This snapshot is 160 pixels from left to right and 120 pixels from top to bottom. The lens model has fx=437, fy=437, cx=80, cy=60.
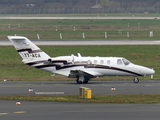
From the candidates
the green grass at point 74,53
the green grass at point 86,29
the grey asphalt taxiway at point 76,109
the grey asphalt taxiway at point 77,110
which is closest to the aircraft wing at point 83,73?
the grey asphalt taxiway at point 76,109

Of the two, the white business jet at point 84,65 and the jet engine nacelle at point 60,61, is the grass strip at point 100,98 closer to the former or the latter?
the white business jet at point 84,65

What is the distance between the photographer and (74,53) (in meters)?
49.4

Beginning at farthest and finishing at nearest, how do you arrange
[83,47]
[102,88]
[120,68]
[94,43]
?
[94,43] < [83,47] < [120,68] < [102,88]

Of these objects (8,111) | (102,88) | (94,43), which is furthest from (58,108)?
(94,43)

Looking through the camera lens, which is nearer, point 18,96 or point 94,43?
point 18,96

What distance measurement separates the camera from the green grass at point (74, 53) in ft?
122

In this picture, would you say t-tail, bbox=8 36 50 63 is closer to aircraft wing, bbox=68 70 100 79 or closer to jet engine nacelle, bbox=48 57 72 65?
jet engine nacelle, bbox=48 57 72 65

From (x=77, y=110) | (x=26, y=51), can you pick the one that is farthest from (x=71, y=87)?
(x=77, y=110)

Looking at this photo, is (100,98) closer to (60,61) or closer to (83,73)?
(83,73)

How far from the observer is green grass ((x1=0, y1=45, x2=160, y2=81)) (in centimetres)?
3704

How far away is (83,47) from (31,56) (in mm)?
22028

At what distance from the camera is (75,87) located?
28.5m
